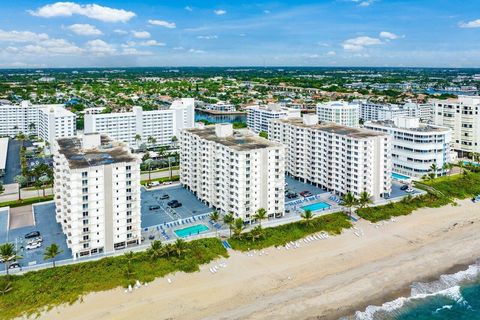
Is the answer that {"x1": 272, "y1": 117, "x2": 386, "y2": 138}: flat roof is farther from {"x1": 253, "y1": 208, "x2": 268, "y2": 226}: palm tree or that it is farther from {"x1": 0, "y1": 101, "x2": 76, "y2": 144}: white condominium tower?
{"x1": 0, "y1": 101, "x2": 76, "y2": 144}: white condominium tower

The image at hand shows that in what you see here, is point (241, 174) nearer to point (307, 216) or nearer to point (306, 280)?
point (307, 216)

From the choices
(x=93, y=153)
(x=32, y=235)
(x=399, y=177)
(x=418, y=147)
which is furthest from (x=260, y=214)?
(x=418, y=147)

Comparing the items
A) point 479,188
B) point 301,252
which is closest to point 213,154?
point 301,252

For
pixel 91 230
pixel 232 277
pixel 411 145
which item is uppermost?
pixel 411 145

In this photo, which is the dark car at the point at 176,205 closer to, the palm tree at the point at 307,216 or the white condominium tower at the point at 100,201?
the white condominium tower at the point at 100,201

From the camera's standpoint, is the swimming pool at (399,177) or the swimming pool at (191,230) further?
the swimming pool at (399,177)

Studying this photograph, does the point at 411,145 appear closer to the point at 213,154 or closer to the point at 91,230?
the point at 213,154

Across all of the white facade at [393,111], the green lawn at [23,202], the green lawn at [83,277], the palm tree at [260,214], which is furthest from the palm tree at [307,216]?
the white facade at [393,111]
